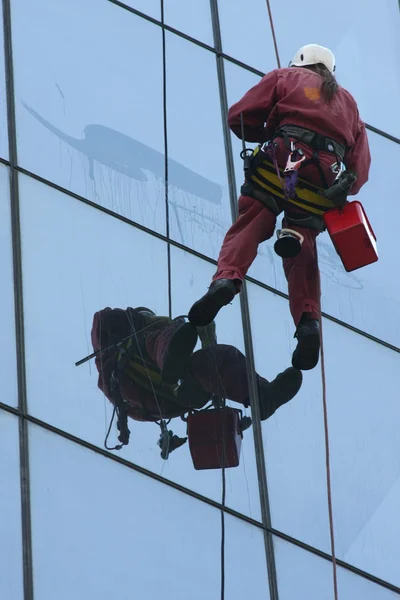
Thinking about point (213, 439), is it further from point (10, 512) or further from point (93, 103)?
point (93, 103)

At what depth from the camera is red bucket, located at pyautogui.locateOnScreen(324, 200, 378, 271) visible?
925 centimetres

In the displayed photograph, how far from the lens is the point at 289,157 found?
9.29m

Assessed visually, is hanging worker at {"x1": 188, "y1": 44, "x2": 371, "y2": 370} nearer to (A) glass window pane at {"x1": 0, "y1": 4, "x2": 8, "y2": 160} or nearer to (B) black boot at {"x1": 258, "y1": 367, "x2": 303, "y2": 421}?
(B) black boot at {"x1": 258, "y1": 367, "x2": 303, "y2": 421}

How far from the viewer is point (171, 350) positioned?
996 centimetres

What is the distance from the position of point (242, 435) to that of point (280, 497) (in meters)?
0.37

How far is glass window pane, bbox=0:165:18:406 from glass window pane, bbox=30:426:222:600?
0.80ft

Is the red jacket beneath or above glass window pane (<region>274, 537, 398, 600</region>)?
above

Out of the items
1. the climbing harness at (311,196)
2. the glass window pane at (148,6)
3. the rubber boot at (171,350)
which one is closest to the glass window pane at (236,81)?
the glass window pane at (148,6)

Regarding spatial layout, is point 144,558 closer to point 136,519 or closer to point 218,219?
point 136,519

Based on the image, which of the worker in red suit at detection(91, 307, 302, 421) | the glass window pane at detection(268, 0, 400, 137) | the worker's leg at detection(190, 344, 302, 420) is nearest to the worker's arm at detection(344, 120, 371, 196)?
the worker in red suit at detection(91, 307, 302, 421)

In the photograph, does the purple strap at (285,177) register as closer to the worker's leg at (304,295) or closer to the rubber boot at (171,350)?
the worker's leg at (304,295)

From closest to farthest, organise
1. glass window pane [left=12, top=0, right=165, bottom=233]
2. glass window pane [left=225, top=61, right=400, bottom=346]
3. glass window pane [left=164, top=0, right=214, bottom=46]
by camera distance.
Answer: glass window pane [left=12, top=0, right=165, bottom=233], glass window pane [left=225, top=61, right=400, bottom=346], glass window pane [left=164, top=0, right=214, bottom=46]

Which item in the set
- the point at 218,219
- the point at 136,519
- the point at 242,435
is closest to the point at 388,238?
the point at 218,219

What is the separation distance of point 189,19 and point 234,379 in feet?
9.27
